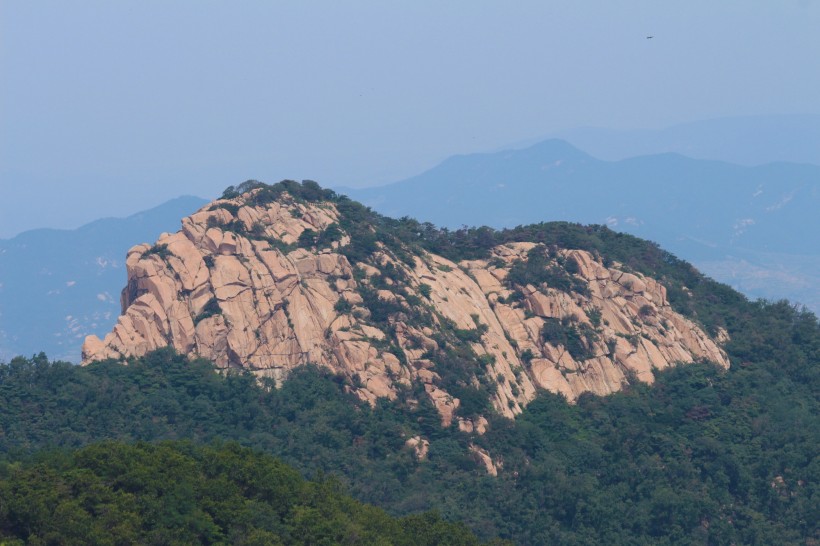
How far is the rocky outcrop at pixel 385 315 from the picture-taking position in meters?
69.5

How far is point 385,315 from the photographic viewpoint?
237 ft

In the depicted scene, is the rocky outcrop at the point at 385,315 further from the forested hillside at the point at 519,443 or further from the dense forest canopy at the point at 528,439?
the forested hillside at the point at 519,443

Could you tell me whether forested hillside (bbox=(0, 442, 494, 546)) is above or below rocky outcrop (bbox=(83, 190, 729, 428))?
below

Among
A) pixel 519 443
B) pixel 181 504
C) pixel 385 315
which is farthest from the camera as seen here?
pixel 385 315

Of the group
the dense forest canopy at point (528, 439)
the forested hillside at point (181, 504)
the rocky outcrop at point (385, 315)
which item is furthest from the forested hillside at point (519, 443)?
the forested hillside at point (181, 504)

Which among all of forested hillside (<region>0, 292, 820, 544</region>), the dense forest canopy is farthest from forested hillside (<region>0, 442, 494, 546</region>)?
forested hillside (<region>0, 292, 820, 544</region>)

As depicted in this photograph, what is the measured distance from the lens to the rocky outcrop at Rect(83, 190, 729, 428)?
69500 millimetres

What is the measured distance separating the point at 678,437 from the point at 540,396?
9075 millimetres

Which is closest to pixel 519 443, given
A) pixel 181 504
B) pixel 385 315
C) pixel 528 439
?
pixel 528 439

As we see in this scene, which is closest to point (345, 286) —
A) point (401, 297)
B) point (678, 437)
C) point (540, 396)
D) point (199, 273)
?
point (401, 297)

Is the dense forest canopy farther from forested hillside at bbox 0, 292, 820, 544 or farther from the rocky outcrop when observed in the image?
the rocky outcrop

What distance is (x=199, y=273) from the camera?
2798 inches

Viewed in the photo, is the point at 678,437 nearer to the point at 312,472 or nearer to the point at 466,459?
the point at 466,459

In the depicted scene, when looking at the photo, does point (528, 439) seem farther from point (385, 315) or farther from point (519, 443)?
point (385, 315)
